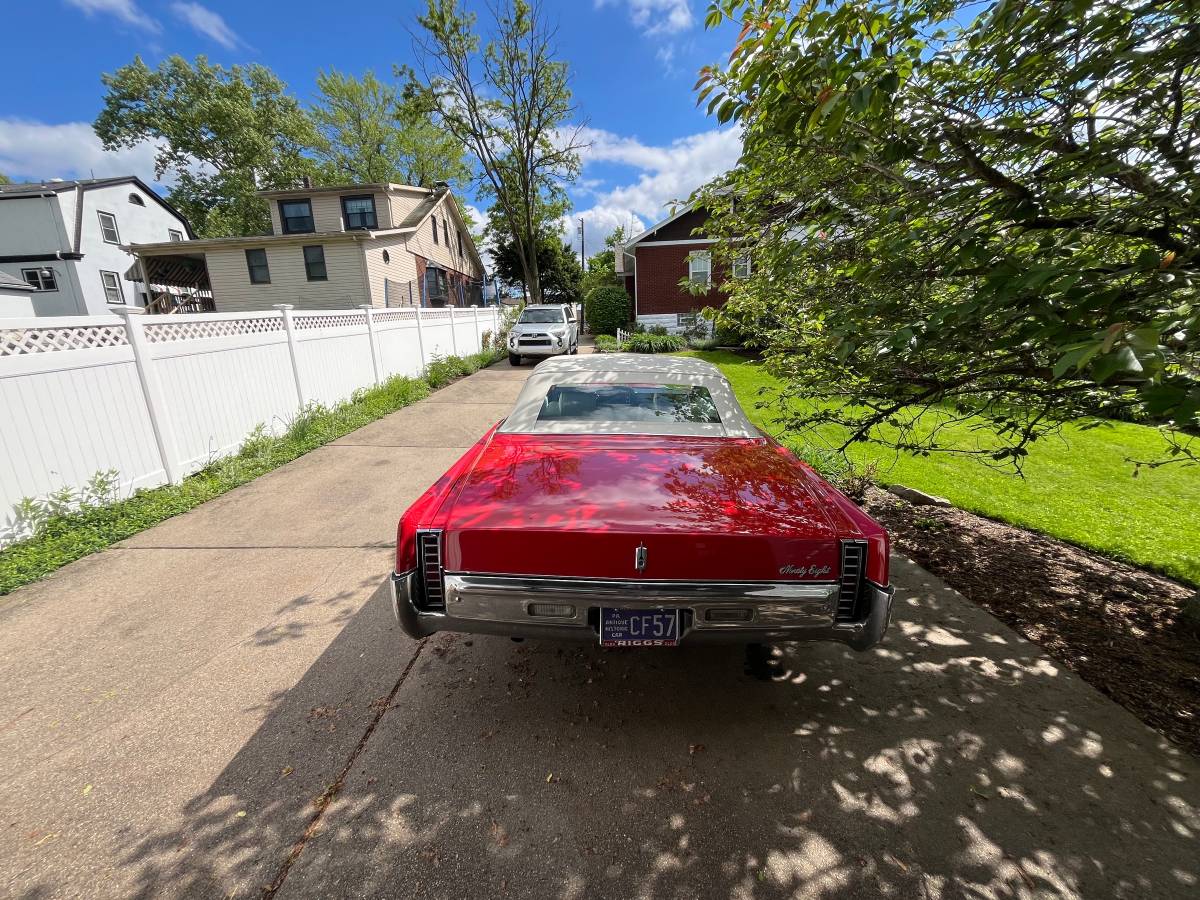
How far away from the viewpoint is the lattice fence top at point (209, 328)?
16.7 ft

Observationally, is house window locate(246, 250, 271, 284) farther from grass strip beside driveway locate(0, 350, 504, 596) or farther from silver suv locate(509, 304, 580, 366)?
grass strip beside driveway locate(0, 350, 504, 596)

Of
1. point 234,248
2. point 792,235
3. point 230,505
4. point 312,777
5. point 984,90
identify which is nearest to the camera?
point 312,777

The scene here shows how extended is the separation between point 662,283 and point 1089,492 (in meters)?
20.2

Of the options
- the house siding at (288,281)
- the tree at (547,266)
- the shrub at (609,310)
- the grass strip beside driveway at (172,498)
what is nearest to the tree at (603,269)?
the tree at (547,266)

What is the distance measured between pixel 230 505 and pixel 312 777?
12.8ft

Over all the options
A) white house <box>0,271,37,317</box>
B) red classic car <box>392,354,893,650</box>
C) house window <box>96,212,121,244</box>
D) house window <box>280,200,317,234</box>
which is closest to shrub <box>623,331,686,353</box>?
house window <box>280,200,317,234</box>

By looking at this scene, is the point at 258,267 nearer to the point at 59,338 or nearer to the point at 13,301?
the point at 13,301

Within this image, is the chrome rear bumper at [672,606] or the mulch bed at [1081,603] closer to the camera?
the chrome rear bumper at [672,606]

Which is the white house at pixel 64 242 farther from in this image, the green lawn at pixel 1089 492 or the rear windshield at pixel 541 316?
the green lawn at pixel 1089 492

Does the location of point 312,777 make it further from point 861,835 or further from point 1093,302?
point 1093,302

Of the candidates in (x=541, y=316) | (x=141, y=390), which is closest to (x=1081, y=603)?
(x=141, y=390)

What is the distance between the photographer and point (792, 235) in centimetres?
406

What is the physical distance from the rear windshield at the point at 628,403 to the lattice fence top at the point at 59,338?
408cm

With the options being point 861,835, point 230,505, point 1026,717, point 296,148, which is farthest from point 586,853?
point 296,148
